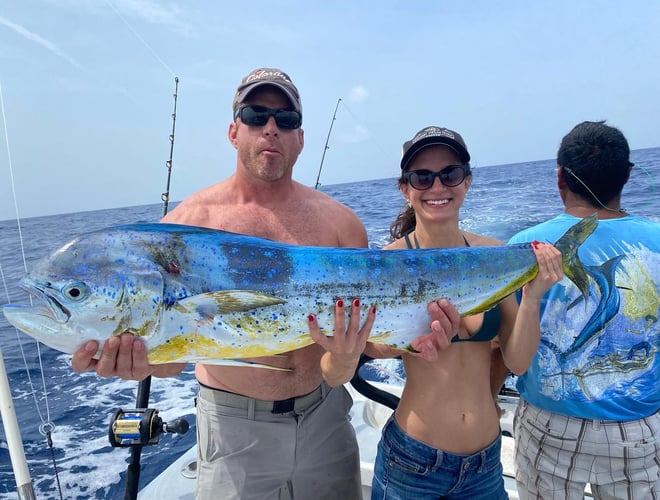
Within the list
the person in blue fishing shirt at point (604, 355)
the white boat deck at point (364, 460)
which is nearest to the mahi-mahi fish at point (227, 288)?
the person in blue fishing shirt at point (604, 355)

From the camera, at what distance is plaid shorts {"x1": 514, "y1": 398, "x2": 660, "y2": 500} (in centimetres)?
223

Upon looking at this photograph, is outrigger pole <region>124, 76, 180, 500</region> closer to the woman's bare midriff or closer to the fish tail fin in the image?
the woman's bare midriff

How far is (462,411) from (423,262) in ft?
2.48

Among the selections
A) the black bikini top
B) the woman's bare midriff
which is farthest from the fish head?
the black bikini top

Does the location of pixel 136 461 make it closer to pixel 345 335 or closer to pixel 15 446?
pixel 15 446

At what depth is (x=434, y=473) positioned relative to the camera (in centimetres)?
202

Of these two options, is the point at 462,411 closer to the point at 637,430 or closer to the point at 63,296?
the point at 637,430

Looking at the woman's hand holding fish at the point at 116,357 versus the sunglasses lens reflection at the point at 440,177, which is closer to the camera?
the woman's hand holding fish at the point at 116,357

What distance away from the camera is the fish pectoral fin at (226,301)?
5.51ft

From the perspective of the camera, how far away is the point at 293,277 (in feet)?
5.90

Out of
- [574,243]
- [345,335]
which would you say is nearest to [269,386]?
[345,335]

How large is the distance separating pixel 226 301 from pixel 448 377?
113 cm

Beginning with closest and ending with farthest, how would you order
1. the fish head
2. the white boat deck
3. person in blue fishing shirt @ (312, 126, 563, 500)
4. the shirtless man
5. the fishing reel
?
the fish head, person in blue fishing shirt @ (312, 126, 563, 500), the shirtless man, the fishing reel, the white boat deck

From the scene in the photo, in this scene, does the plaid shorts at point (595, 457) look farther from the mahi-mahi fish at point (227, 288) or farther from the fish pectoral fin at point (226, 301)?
the fish pectoral fin at point (226, 301)
